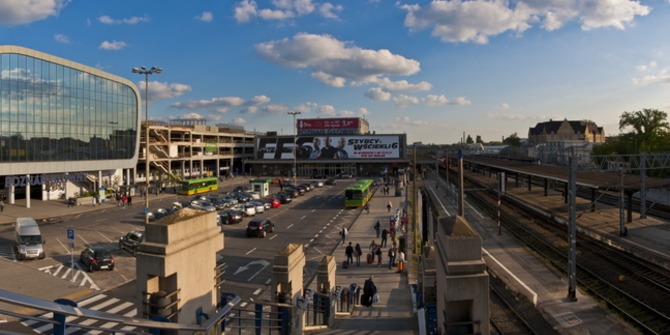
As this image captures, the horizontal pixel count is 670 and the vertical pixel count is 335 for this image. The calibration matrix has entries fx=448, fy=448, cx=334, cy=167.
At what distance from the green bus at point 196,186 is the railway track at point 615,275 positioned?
40948mm

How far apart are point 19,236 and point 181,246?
2468 cm

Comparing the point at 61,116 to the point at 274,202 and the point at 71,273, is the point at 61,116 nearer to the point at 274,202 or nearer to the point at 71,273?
the point at 274,202

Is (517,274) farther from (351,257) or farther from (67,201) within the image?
(67,201)

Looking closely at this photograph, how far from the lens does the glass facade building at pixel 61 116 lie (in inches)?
1761

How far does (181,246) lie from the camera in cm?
573

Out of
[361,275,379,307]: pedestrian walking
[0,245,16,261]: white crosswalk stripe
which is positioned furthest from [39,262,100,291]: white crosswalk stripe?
[361,275,379,307]: pedestrian walking

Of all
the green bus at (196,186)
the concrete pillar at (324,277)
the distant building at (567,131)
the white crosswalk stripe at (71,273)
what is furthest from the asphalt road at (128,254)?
the distant building at (567,131)

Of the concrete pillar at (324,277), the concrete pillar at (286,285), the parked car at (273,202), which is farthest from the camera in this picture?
the parked car at (273,202)

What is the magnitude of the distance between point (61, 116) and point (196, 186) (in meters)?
17.8

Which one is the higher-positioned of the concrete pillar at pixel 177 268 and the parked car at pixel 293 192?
the concrete pillar at pixel 177 268

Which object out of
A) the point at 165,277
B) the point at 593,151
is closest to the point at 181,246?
the point at 165,277

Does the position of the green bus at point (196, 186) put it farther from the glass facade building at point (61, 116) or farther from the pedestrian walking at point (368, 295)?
the pedestrian walking at point (368, 295)

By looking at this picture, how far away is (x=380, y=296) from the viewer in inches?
732

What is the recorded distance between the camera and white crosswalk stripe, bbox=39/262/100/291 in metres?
20.2
